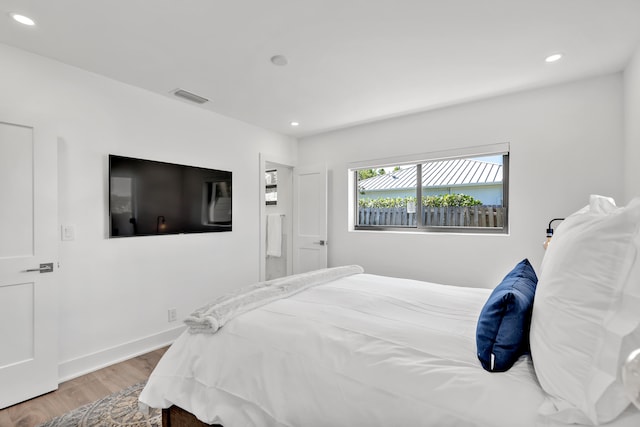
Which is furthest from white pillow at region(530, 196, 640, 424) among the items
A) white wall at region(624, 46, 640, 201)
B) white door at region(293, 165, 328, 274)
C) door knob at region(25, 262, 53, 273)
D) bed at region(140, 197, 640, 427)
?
white door at region(293, 165, 328, 274)

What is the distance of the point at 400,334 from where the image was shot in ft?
4.47

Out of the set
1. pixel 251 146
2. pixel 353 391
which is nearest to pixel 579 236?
pixel 353 391

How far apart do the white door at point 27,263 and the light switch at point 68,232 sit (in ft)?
0.48

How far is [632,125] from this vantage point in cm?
235

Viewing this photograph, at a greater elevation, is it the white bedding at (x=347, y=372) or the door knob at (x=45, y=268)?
the door knob at (x=45, y=268)

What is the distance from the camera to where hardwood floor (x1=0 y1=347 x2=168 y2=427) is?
1.96 m

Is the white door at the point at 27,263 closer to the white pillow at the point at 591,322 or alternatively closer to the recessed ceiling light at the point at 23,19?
the recessed ceiling light at the point at 23,19

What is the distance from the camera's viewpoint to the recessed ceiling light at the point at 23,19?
1869 millimetres

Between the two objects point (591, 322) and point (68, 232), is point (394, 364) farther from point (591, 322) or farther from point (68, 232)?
point (68, 232)

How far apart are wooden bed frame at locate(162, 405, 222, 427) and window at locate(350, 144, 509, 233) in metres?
3.02

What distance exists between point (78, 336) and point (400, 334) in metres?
2.64

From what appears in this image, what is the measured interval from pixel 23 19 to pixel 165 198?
1.60 meters

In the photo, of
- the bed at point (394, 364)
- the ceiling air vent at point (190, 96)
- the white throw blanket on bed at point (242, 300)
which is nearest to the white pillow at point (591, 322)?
the bed at point (394, 364)

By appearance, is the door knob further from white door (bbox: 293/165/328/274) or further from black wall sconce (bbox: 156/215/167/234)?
white door (bbox: 293/165/328/274)
